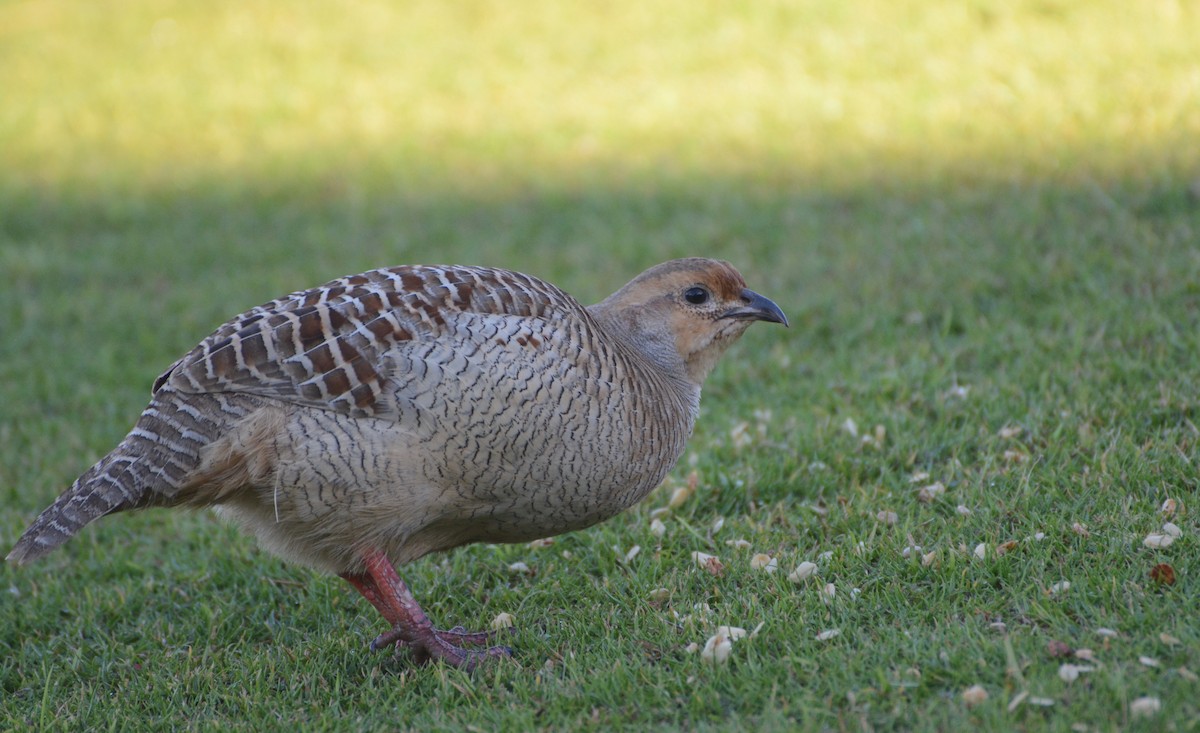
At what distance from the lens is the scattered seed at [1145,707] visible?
10.1 feet

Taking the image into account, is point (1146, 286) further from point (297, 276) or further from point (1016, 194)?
point (297, 276)

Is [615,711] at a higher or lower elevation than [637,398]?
lower

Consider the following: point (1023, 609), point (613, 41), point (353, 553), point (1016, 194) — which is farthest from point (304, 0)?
point (1023, 609)

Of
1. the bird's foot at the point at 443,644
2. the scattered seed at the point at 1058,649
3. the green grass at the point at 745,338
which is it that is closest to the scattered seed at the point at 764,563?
the green grass at the point at 745,338

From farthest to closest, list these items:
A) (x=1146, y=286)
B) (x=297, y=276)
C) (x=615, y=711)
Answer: (x=297, y=276) < (x=1146, y=286) < (x=615, y=711)

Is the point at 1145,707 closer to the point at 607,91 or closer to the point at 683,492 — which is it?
the point at 683,492

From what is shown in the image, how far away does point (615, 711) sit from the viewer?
3623 mm

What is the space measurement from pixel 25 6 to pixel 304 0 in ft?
17.3

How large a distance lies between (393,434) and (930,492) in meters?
2.20

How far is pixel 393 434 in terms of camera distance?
3932mm

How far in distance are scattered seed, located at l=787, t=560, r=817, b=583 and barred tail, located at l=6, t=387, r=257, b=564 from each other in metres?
2.01

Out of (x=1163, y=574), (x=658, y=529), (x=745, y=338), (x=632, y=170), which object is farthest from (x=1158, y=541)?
(x=632, y=170)

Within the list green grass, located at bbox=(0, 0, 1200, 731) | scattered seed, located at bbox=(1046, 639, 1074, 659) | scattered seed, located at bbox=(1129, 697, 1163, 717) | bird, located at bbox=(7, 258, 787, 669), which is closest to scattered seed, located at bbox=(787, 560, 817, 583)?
green grass, located at bbox=(0, 0, 1200, 731)

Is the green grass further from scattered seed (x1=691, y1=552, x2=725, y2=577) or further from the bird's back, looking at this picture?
the bird's back
